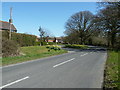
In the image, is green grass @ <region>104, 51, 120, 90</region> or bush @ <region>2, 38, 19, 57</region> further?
bush @ <region>2, 38, 19, 57</region>

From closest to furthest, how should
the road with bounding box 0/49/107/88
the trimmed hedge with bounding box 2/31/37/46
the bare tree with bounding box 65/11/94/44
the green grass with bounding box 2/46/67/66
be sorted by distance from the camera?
1. the road with bounding box 0/49/107/88
2. the green grass with bounding box 2/46/67/66
3. the trimmed hedge with bounding box 2/31/37/46
4. the bare tree with bounding box 65/11/94/44

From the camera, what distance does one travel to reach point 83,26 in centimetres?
6366

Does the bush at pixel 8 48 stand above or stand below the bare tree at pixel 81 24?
below

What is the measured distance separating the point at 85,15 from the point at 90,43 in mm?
22317

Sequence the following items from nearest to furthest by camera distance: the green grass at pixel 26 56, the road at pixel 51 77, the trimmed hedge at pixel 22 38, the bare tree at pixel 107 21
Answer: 1. the road at pixel 51 77
2. the green grass at pixel 26 56
3. the trimmed hedge at pixel 22 38
4. the bare tree at pixel 107 21

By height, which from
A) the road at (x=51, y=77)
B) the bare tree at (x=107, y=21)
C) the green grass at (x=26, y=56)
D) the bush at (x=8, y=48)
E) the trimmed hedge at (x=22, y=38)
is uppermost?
the bare tree at (x=107, y=21)

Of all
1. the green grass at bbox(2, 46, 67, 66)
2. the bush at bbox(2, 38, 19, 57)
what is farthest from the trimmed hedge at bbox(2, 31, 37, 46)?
the bush at bbox(2, 38, 19, 57)

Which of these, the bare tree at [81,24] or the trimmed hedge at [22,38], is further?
the bare tree at [81,24]

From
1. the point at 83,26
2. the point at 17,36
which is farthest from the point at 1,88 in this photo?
the point at 83,26

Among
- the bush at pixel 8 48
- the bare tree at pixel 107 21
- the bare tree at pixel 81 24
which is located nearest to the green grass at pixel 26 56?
A: the bush at pixel 8 48

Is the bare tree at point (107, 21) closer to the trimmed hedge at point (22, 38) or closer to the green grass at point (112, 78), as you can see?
the trimmed hedge at point (22, 38)

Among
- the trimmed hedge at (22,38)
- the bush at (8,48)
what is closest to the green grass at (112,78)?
the bush at (8,48)

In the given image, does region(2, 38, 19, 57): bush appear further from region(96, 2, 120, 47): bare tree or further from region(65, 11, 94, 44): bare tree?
region(65, 11, 94, 44): bare tree

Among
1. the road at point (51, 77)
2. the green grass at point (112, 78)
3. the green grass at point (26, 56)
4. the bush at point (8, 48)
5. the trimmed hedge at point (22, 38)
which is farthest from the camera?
the trimmed hedge at point (22, 38)
